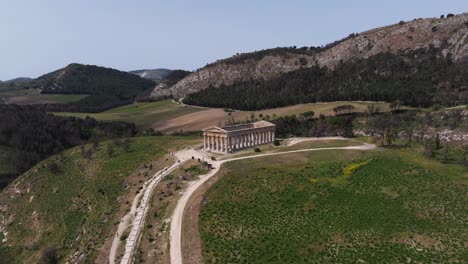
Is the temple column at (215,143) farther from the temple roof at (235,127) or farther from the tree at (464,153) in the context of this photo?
the tree at (464,153)

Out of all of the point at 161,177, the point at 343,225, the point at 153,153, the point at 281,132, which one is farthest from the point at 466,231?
the point at 281,132

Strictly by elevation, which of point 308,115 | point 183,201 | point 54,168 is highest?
point 308,115

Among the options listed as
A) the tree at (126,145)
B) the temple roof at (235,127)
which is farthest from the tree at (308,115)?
the tree at (126,145)

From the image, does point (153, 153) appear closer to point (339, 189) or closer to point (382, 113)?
point (339, 189)

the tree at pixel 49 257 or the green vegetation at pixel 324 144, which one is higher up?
the green vegetation at pixel 324 144

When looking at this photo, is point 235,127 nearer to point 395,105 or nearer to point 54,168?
point 54,168


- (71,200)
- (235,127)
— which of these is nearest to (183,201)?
(71,200)
